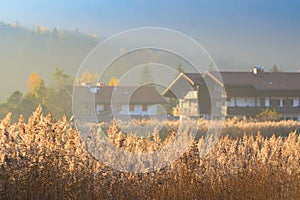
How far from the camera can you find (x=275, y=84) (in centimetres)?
5400

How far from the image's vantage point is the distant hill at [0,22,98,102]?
303 ft

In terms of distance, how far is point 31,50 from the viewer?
102m

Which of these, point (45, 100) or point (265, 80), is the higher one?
point (265, 80)

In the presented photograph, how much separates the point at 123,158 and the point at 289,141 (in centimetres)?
309

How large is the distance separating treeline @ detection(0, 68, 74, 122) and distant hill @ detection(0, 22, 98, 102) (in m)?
17.3

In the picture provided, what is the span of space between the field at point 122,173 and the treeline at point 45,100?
1425 inches

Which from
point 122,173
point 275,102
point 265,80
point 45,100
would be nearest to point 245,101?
point 275,102

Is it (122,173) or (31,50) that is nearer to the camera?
(122,173)

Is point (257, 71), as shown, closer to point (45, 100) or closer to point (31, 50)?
point (45, 100)

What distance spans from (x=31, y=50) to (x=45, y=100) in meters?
43.8

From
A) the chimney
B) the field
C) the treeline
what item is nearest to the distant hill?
the treeline

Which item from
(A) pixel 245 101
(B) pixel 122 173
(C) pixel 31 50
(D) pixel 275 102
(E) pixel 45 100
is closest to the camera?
(B) pixel 122 173

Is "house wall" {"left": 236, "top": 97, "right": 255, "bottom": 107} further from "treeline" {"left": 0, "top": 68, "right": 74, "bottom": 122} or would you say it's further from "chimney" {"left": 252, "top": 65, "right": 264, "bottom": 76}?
"treeline" {"left": 0, "top": 68, "right": 74, "bottom": 122}

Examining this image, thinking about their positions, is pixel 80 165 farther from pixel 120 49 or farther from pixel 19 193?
pixel 120 49
